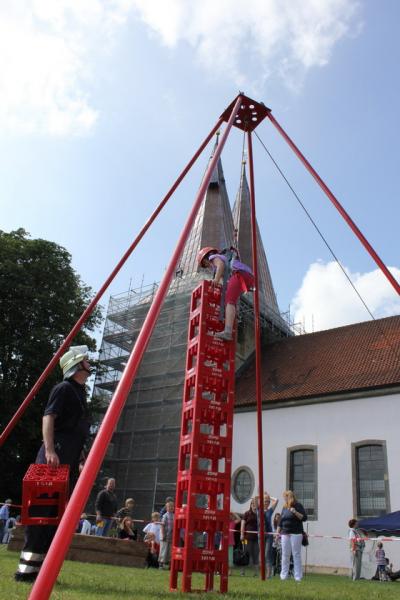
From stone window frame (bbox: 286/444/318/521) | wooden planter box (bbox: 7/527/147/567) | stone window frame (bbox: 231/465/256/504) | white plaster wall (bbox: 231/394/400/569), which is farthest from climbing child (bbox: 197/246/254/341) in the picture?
stone window frame (bbox: 231/465/256/504)

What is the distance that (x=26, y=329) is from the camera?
28938 mm

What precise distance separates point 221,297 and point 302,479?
19.8 metres

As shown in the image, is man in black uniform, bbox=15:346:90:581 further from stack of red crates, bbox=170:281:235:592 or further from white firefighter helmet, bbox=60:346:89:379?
stack of red crates, bbox=170:281:235:592

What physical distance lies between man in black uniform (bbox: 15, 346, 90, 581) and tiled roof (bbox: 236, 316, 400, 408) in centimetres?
2007

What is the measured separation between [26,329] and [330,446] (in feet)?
54.5

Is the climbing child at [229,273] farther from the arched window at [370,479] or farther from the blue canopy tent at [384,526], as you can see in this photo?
the arched window at [370,479]

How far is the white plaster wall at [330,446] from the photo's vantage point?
22.6 m

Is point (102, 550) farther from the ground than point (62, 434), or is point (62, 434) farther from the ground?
point (62, 434)

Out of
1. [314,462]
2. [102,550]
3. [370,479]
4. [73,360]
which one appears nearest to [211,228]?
[314,462]

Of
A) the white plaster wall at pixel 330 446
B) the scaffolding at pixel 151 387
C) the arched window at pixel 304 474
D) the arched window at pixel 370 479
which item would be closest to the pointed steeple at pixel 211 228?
the scaffolding at pixel 151 387

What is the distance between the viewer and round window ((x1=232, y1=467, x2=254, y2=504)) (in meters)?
26.3

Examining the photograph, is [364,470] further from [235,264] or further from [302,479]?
[235,264]

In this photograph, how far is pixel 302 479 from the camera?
25.1 metres

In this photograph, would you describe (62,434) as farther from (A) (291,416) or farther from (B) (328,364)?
(B) (328,364)
